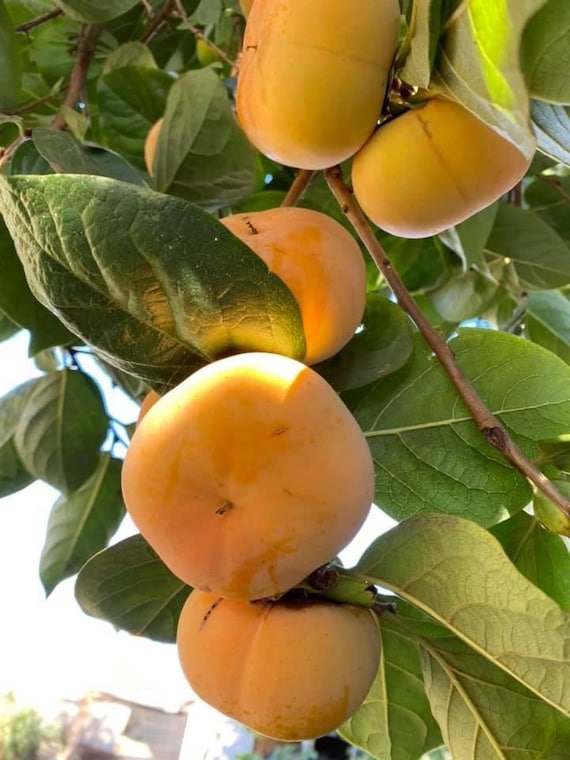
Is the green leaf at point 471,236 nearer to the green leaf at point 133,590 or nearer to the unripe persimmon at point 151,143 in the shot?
the unripe persimmon at point 151,143

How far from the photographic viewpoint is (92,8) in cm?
89

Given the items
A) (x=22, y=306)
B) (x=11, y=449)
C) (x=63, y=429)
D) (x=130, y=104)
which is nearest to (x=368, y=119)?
(x=22, y=306)

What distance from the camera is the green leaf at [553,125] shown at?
46cm

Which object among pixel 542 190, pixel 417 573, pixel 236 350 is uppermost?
pixel 236 350

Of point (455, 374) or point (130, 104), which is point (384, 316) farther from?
point (130, 104)

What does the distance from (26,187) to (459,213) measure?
28 cm

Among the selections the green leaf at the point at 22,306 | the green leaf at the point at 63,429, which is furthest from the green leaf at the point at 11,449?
the green leaf at the point at 22,306

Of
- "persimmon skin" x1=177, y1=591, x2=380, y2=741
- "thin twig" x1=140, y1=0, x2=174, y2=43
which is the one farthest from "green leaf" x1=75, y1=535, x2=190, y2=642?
A: "thin twig" x1=140, y1=0, x2=174, y2=43

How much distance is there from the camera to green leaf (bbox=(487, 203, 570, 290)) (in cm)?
104

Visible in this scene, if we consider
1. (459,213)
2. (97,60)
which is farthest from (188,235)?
(97,60)

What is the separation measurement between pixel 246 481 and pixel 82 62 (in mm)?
744

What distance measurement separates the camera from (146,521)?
17.7 inches

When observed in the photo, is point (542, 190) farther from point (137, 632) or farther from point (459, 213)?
point (137, 632)

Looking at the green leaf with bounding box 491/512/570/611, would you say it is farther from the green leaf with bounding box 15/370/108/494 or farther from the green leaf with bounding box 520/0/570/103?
the green leaf with bounding box 15/370/108/494
